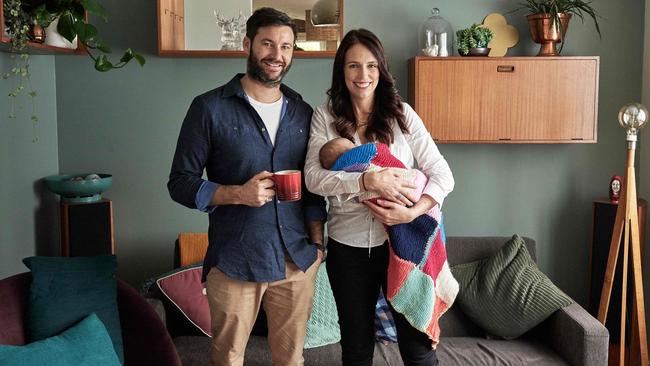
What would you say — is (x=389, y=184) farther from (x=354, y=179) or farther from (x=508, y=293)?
(x=508, y=293)

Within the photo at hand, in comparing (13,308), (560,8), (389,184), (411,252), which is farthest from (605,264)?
(13,308)

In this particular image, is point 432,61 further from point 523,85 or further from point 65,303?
point 65,303

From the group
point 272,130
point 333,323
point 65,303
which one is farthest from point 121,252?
point 272,130

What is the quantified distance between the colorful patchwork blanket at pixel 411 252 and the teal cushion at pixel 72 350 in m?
0.89

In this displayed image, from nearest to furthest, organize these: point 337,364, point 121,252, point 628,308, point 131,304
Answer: point 131,304, point 337,364, point 628,308, point 121,252

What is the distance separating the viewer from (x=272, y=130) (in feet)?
8.02

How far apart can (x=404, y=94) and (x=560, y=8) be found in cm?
86

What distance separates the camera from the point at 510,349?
318 centimetres

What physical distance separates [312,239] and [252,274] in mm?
253

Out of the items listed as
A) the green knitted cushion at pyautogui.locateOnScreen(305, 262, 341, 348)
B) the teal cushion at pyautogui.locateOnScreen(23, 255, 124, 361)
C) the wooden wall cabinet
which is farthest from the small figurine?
the teal cushion at pyautogui.locateOnScreen(23, 255, 124, 361)

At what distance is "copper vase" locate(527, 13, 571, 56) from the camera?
→ 3.75 meters

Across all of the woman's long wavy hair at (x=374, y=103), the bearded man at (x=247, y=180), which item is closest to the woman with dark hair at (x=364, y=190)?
the woman's long wavy hair at (x=374, y=103)

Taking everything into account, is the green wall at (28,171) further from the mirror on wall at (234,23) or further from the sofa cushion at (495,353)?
the sofa cushion at (495,353)

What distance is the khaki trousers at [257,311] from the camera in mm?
2418
